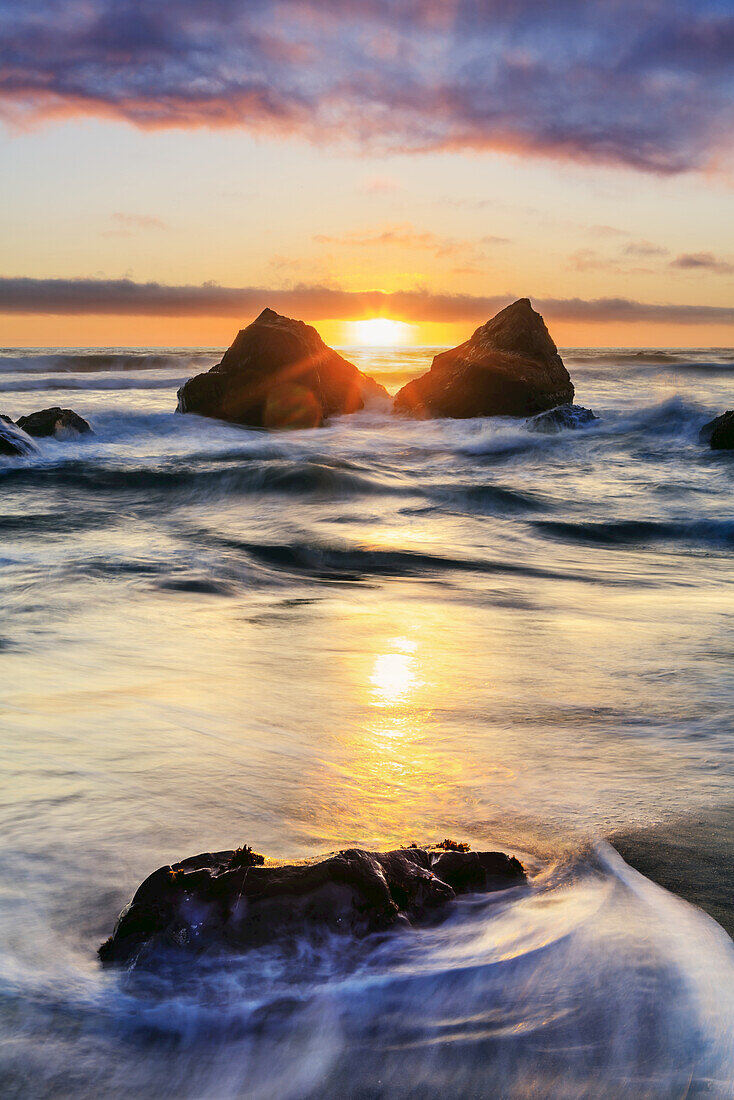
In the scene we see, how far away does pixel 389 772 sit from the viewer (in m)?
2.87

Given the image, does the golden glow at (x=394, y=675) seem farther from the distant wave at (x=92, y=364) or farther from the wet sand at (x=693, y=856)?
the distant wave at (x=92, y=364)

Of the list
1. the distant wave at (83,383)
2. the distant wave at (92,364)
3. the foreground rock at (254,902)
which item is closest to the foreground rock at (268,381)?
the distant wave at (83,383)

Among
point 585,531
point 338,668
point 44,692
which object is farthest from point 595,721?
point 585,531

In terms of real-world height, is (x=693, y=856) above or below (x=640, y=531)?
below

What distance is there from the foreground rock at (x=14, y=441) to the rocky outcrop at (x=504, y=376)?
→ 968 cm

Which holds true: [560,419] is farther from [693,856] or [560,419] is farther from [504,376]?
[693,856]

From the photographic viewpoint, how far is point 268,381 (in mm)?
18422

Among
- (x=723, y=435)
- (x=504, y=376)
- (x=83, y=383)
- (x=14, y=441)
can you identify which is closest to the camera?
(x=14, y=441)

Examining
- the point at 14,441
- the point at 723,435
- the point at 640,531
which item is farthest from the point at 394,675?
the point at 723,435

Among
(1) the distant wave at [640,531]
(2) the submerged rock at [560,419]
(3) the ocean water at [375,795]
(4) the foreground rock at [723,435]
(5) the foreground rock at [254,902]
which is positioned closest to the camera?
(3) the ocean water at [375,795]

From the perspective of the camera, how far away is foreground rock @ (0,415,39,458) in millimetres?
13180

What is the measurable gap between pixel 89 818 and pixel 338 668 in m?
1.85

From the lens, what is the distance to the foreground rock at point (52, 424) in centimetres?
1531

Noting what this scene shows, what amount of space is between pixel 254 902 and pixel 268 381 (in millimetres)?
17417
